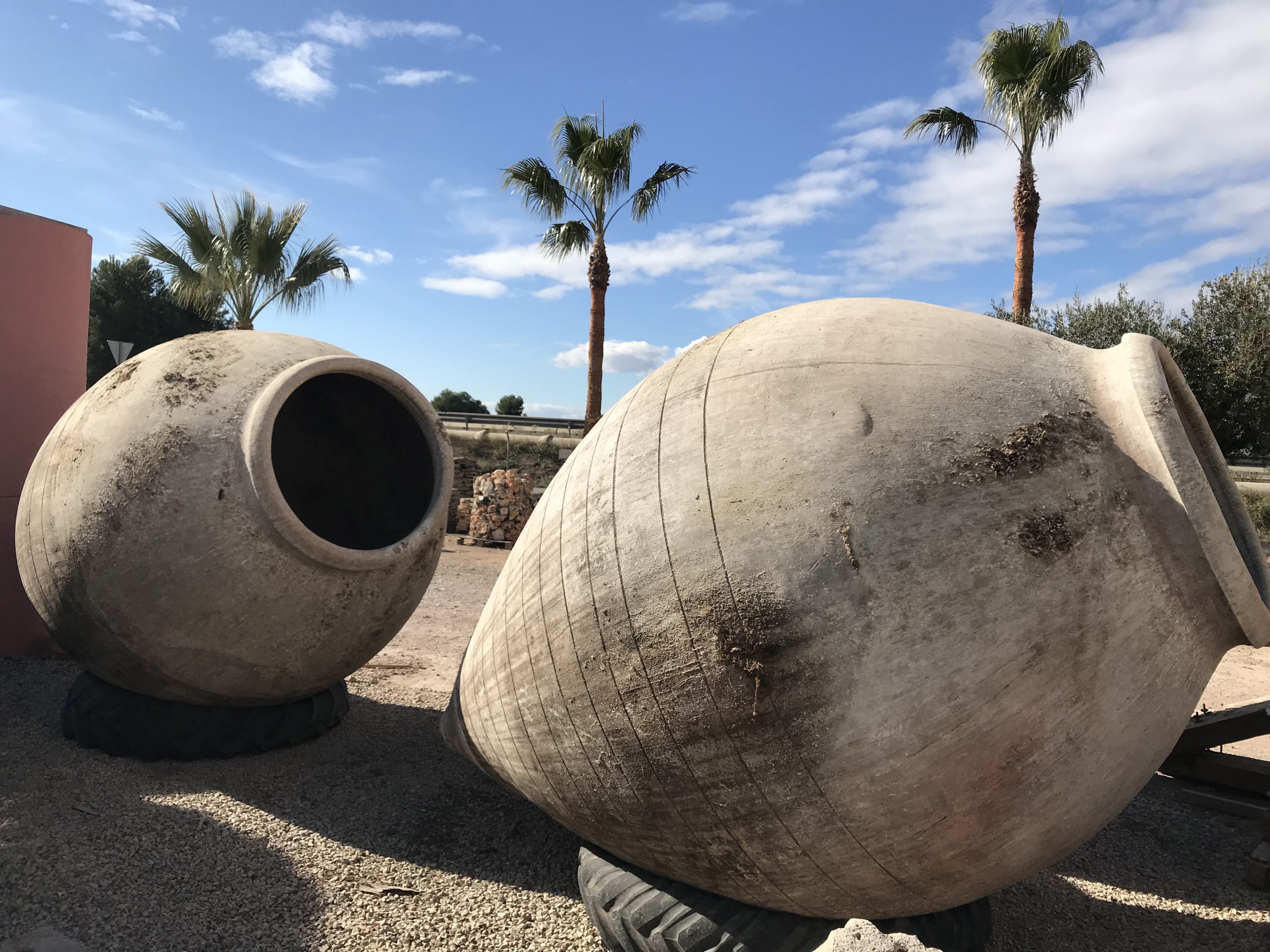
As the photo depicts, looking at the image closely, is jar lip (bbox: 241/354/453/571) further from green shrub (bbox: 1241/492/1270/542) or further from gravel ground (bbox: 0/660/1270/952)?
green shrub (bbox: 1241/492/1270/542)

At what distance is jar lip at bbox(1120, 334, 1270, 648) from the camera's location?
204cm

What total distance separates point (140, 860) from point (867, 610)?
9.68 ft

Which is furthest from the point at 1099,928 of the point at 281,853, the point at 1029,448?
the point at 281,853

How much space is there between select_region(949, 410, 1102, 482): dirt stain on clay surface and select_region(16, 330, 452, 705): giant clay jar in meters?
2.79

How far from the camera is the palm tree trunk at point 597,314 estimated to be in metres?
14.4

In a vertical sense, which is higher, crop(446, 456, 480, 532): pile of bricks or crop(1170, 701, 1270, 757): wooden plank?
crop(446, 456, 480, 532): pile of bricks

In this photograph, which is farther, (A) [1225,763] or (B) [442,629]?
(B) [442,629]

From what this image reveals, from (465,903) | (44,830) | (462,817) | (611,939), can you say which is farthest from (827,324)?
(44,830)

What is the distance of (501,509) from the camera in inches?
535

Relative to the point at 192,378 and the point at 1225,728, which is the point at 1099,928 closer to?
the point at 1225,728

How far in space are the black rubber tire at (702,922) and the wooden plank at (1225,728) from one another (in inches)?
83.5

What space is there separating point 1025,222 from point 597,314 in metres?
6.94

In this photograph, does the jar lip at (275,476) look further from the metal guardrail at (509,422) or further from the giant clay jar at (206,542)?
the metal guardrail at (509,422)

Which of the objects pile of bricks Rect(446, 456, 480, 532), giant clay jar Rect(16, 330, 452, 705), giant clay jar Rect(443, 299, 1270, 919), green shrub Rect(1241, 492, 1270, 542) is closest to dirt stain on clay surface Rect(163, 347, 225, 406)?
giant clay jar Rect(16, 330, 452, 705)
